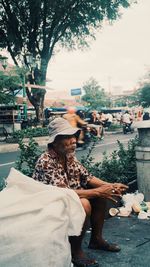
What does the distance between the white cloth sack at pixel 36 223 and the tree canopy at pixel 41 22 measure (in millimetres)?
21117

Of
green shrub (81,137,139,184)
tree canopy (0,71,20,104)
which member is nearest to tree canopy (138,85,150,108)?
tree canopy (0,71,20,104)

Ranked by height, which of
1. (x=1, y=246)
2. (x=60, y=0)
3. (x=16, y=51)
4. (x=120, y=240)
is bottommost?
(x=120, y=240)

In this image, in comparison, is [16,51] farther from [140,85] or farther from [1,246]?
[140,85]

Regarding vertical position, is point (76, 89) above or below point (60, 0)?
below

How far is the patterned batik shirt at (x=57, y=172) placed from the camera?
345 cm

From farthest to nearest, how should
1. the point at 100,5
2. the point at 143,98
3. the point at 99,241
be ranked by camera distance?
the point at 143,98
the point at 100,5
the point at 99,241

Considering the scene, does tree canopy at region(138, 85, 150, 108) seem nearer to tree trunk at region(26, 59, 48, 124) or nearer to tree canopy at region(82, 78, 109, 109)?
tree canopy at region(82, 78, 109, 109)

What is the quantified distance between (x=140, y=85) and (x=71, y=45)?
31.1 meters

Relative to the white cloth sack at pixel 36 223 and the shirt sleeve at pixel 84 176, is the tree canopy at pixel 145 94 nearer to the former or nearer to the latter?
the shirt sleeve at pixel 84 176

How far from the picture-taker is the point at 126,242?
4.11 metres

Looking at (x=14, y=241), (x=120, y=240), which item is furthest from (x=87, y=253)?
(x=14, y=241)

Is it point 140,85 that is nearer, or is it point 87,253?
point 87,253

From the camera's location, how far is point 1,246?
8.40 ft

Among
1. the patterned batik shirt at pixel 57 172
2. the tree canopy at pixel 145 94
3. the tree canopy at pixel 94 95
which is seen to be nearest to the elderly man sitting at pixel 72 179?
the patterned batik shirt at pixel 57 172
